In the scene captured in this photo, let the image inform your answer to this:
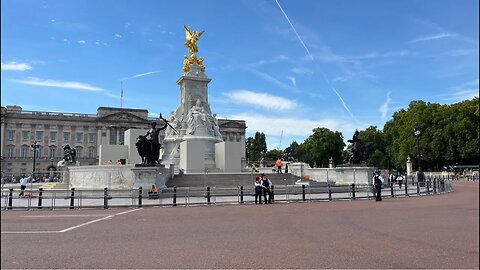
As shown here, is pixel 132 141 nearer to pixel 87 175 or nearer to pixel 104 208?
pixel 87 175

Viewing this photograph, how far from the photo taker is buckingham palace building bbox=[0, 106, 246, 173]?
112m

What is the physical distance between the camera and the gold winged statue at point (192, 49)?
48466mm

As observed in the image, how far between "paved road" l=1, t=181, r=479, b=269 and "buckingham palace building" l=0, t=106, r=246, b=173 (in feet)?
314

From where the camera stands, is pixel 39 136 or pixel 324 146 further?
pixel 324 146

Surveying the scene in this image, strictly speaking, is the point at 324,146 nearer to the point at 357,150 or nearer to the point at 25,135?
the point at 25,135

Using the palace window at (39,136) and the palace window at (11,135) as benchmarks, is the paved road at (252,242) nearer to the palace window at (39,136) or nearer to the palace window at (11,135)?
the palace window at (39,136)

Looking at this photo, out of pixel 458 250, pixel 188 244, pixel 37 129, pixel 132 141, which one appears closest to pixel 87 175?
pixel 132 141

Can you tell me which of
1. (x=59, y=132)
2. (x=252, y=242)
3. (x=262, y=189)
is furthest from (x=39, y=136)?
(x=252, y=242)

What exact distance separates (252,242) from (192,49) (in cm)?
4154

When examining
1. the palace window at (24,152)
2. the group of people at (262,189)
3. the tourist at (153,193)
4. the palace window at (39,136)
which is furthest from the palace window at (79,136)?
the group of people at (262,189)

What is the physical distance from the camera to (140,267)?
7.55m

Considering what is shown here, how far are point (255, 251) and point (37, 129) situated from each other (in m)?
120

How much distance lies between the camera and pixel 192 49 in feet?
162

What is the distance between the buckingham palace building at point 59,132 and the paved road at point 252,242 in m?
95.6
